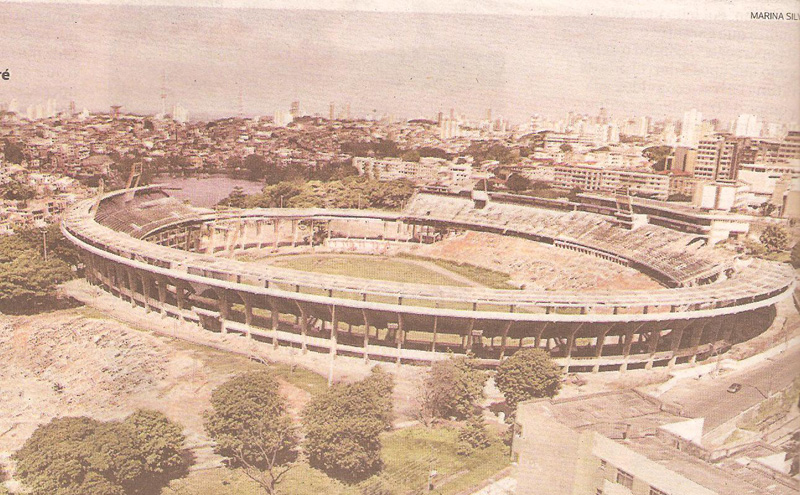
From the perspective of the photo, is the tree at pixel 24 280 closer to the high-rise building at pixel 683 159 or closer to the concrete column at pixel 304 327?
the concrete column at pixel 304 327

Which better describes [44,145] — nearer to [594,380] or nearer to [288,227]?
[288,227]

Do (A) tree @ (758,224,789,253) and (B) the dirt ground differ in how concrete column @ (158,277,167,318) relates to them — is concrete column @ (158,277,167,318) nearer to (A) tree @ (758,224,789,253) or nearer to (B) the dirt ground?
(B) the dirt ground

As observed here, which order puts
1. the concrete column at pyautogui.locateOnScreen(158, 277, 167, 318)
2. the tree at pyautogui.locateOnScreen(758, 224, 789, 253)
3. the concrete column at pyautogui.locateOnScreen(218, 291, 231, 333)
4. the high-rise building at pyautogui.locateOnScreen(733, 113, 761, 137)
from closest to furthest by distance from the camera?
the concrete column at pyautogui.locateOnScreen(218, 291, 231, 333) → the concrete column at pyautogui.locateOnScreen(158, 277, 167, 318) → the tree at pyautogui.locateOnScreen(758, 224, 789, 253) → the high-rise building at pyautogui.locateOnScreen(733, 113, 761, 137)

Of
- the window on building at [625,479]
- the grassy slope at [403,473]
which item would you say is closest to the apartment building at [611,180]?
the grassy slope at [403,473]

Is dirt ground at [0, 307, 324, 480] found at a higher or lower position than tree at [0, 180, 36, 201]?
lower

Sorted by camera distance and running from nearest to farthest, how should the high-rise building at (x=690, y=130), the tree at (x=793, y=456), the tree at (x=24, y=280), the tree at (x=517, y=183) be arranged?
the tree at (x=793, y=456)
the tree at (x=24, y=280)
the high-rise building at (x=690, y=130)
the tree at (x=517, y=183)

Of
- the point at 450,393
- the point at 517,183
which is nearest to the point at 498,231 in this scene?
the point at 517,183

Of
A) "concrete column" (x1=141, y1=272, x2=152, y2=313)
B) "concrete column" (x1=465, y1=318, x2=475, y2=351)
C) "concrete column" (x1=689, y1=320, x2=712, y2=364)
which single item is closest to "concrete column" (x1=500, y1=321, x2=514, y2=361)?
"concrete column" (x1=465, y1=318, x2=475, y2=351)
